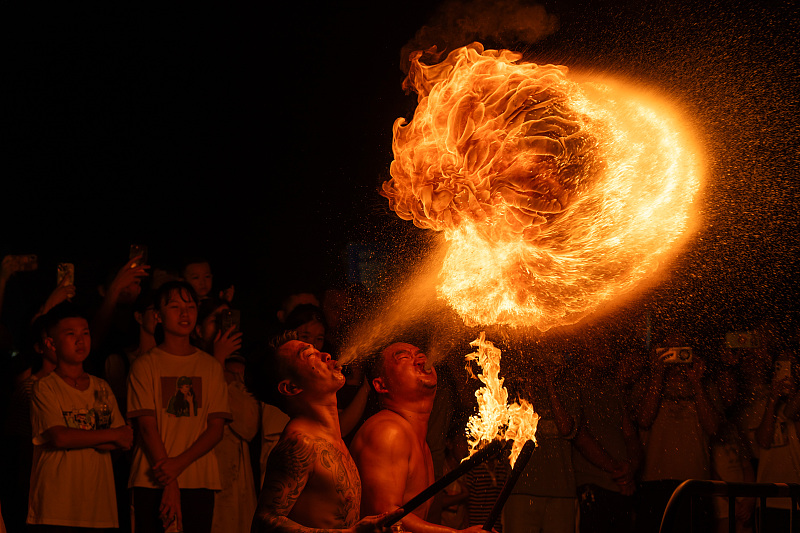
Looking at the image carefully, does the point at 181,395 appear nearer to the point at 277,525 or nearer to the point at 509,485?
the point at 277,525

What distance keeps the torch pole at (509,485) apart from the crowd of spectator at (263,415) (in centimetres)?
161

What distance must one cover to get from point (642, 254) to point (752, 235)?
3.49m

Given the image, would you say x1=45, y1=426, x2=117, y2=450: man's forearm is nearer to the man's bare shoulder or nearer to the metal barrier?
the man's bare shoulder

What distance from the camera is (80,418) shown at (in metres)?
5.08

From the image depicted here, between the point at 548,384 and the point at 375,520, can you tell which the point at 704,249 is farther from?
the point at 375,520

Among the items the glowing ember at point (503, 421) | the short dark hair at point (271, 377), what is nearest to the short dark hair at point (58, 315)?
the short dark hair at point (271, 377)

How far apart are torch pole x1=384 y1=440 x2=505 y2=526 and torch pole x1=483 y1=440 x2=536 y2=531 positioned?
0.42 feet

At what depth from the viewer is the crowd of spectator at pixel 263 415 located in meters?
5.15

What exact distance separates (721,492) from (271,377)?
2.15 meters

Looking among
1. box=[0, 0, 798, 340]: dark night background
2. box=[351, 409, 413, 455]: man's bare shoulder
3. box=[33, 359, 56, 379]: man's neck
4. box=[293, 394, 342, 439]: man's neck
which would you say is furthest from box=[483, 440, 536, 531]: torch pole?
box=[0, 0, 798, 340]: dark night background

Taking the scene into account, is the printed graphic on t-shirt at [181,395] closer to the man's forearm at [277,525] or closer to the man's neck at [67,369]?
the man's neck at [67,369]

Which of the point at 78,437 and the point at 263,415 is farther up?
the point at 263,415

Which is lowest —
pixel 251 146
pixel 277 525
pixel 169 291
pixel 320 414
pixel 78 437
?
pixel 277 525

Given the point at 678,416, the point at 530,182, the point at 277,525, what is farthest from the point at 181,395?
the point at 678,416
